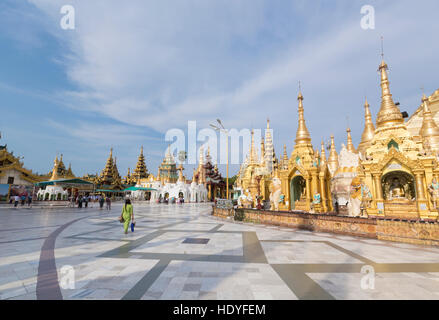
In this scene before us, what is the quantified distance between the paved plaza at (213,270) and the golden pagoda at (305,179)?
314 inches

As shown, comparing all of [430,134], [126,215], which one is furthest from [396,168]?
[126,215]

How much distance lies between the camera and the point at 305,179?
15.4m

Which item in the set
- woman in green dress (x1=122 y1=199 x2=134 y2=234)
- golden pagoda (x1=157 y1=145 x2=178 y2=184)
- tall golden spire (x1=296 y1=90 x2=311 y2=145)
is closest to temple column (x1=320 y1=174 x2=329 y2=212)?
tall golden spire (x1=296 y1=90 x2=311 y2=145)

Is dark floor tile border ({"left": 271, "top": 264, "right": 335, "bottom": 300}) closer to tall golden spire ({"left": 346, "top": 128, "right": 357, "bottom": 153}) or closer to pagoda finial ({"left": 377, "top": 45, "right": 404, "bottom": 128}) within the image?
pagoda finial ({"left": 377, "top": 45, "right": 404, "bottom": 128})

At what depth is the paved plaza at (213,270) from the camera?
10.7 feet

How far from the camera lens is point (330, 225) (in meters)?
9.62

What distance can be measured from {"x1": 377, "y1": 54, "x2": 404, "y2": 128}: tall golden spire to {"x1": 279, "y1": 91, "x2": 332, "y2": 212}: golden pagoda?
471cm

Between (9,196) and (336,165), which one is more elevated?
(336,165)

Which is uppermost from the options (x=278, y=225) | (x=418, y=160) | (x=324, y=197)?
(x=418, y=160)

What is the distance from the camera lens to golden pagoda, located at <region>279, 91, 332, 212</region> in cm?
1493

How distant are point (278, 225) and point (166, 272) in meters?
9.05

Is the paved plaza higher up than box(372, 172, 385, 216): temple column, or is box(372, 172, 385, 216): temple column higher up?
box(372, 172, 385, 216): temple column
